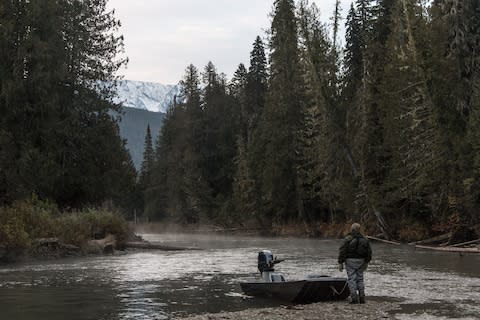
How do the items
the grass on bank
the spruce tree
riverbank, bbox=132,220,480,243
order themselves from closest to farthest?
the grass on bank, riverbank, bbox=132,220,480,243, the spruce tree

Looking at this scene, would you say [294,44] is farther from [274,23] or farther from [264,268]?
[264,268]

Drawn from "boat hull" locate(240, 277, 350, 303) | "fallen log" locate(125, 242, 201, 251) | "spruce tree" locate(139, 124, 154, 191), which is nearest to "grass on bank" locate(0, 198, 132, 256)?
"fallen log" locate(125, 242, 201, 251)

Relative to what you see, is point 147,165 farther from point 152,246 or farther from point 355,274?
point 355,274

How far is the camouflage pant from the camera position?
14859mm

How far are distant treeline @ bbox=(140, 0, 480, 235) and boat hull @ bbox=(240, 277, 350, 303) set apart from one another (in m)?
21.1

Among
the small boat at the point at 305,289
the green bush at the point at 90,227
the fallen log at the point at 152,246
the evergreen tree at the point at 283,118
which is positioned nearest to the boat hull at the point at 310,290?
the small boat at the point at 305,289

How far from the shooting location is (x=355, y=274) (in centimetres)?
1491

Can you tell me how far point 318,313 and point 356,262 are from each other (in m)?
1.99

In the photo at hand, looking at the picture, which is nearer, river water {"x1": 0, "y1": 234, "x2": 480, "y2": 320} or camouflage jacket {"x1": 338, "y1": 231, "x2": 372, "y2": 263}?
river water {"x1": 0, "y1": 234, "x2": 480, "y2": 320}

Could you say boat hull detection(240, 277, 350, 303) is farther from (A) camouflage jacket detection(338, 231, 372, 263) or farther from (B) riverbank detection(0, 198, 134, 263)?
(B) riverbank detection(0, 198, 134, 263)

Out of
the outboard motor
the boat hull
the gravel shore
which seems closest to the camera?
the gravel shore

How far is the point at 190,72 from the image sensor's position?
91062 millimetres

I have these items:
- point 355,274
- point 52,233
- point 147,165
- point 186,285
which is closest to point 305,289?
point 355,274

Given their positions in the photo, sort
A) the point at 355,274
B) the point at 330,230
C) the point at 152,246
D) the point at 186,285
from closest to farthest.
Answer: the point at 355,274
the point at 186,285
the point at 152,246
the point at 330,230
